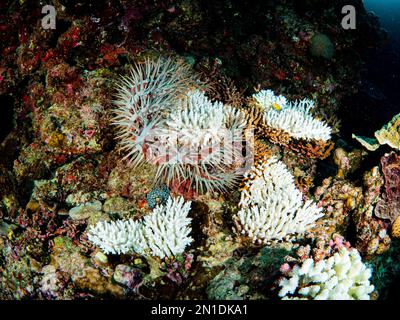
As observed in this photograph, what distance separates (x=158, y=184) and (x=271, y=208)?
1.64m

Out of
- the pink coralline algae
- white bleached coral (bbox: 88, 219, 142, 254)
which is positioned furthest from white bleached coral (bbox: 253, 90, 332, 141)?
white bleached coral (bbox: 88, 219, 142, 254)

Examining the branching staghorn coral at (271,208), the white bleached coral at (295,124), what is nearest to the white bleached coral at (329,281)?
the branching staghorn coral at (271,208)

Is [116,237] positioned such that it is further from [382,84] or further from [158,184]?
[382,84]

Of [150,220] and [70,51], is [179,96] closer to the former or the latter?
[150,220]

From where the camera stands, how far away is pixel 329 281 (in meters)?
3.11

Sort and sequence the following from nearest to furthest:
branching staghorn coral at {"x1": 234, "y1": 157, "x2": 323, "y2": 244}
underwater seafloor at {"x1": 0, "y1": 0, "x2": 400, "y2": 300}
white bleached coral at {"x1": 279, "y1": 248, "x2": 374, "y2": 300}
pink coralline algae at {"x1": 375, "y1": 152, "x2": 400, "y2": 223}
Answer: white bleached coral at {"x1": 279, "y1": 248, "x2": 374, "y2": 300} → underwater seafloor at {"x1": 0, "y1": 0, "x2": 400, "y2": 300} → branching staghorn coral at {"x1": 234, "y1": 157, "x2": 323, "y2": 244} → pink coralline algae at {"x1": 375, "y1": 152, "x2": 400, "y2": 223}

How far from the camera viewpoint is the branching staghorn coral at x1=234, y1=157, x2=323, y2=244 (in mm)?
3871

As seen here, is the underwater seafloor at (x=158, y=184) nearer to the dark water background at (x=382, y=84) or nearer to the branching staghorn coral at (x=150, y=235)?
the branching staghorn coral at (x=150, y=235)

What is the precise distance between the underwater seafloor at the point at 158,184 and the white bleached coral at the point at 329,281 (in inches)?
0.6

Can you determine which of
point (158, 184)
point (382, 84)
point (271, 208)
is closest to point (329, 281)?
point (271, 208)

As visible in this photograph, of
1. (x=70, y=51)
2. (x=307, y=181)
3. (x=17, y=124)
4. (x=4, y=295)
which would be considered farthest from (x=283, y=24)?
(x=4, y=295)

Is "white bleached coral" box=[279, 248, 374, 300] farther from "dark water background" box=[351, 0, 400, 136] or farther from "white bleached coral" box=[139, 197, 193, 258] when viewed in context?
"dark water background" box=[351, 0, 400, 136]

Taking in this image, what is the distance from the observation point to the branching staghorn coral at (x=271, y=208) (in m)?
3.87

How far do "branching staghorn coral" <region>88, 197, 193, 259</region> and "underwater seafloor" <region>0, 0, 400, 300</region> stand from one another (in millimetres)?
19
